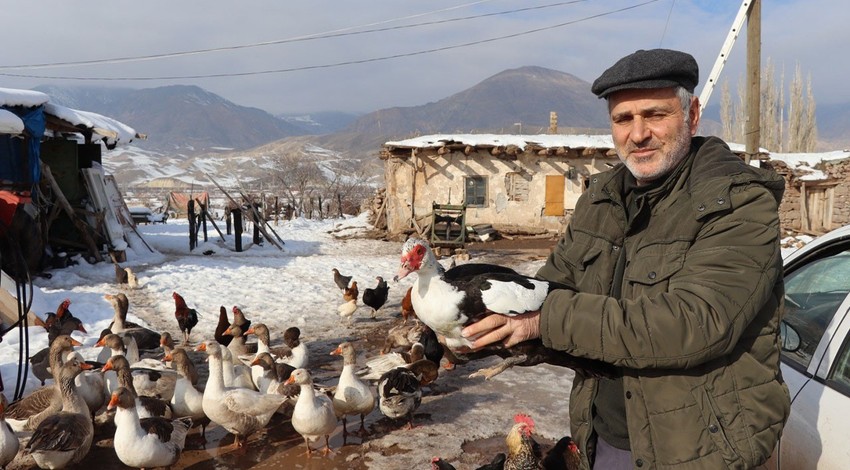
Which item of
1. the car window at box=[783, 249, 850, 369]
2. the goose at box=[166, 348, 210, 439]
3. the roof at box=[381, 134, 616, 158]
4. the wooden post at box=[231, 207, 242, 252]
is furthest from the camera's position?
the roof at box=[381, 134, 616, 158]

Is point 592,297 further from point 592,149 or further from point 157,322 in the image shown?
point 592,149

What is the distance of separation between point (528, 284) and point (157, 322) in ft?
32.1

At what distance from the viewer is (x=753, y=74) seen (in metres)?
10.8

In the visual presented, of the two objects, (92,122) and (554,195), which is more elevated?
(92,122)

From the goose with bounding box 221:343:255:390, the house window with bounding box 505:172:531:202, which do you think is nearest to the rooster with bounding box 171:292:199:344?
the goose with bounding box 221:343:255:390

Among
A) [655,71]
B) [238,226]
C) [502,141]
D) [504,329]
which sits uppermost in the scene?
[502,141]

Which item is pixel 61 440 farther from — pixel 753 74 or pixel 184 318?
pixel 753 74

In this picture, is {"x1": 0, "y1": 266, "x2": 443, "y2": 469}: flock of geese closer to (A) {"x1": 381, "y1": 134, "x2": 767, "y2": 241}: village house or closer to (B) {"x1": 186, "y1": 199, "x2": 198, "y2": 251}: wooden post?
(B) {"x1": 186, "y1": 199, "x2": 198, "y2": 251}: wooden post

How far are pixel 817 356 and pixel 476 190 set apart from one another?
800 inches

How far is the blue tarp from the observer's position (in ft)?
39.8

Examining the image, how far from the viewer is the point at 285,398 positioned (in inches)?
237

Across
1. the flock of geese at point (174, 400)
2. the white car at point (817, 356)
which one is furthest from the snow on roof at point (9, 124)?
the white car at point (817, 356)

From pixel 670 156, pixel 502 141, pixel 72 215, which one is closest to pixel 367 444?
pixel 670 156

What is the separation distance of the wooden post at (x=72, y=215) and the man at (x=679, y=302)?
1559 centimetres
